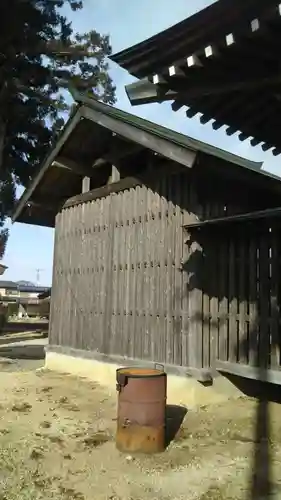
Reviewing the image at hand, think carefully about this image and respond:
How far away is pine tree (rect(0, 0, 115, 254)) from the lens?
20125mm

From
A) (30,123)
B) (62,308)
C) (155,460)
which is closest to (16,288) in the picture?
(30,123)

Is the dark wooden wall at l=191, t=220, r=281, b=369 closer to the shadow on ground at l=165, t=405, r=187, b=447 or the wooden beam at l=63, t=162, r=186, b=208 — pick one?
the shadow on ground at l=165, t=405, r=187, b=447

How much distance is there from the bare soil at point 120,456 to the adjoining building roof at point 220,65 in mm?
3335

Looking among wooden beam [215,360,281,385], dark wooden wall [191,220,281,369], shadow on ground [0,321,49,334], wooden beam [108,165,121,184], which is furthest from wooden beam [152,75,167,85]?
shadow on ground [0,321,49,334]

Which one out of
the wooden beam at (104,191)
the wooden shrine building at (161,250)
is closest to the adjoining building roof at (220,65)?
the wooden shrine building at (161,250)

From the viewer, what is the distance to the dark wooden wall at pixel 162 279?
755cm

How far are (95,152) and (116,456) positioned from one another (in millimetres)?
7256

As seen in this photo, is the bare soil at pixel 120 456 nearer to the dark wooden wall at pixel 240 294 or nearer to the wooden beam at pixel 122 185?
the dark wooden wall at pixel 240 294

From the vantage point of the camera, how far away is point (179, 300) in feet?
26.9

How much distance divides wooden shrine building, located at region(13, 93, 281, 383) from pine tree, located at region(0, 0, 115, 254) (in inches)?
394

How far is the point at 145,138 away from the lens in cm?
848

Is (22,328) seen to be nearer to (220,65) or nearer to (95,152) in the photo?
(95,152)

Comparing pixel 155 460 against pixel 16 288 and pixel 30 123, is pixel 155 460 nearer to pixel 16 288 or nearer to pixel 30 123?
pixel 30 123

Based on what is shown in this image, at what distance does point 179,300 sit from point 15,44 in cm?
1577
